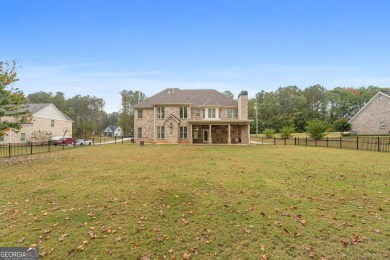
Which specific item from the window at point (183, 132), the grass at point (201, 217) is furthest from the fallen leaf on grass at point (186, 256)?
the window at point (183, 132)

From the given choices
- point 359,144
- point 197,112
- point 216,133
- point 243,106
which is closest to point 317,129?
point 359,144

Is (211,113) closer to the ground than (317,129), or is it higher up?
higher up

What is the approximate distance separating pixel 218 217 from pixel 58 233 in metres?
3.30

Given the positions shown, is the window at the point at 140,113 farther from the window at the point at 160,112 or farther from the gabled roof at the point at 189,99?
the window at the point at 160,112

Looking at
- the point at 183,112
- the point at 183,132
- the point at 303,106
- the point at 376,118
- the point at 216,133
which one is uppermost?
the point at 303,106

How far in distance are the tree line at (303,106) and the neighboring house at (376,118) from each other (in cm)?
2769

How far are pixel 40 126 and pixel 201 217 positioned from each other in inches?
1420

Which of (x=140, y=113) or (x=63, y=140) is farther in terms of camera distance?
(x=140, y=113)

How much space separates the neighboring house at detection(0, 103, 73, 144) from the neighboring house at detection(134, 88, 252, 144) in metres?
15.5

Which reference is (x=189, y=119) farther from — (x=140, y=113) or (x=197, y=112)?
(x=140, y=113)

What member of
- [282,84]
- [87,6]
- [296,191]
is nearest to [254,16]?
[87,6]

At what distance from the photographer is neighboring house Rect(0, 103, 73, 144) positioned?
27.4m

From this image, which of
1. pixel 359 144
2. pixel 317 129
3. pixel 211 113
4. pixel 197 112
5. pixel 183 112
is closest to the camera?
pixel 359 144

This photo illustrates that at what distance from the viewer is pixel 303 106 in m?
66.1
